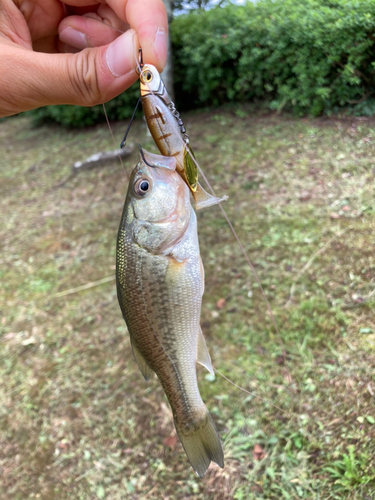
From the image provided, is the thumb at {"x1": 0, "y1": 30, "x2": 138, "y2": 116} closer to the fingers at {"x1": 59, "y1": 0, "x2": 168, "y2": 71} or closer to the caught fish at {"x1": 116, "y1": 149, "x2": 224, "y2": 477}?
the fingers at {"x1": 59, "y1": 0, "x2": 168, "y2": 71}

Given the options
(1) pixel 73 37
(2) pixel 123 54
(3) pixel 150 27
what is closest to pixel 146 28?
(3) pixel 150 27

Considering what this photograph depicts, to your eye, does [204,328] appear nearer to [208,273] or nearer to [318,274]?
[208,273]

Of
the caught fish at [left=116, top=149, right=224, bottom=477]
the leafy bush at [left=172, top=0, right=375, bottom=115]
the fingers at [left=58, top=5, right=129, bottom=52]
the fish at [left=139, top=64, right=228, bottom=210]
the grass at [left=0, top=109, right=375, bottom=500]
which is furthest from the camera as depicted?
the leafy bush at [left=172, top=0, right=375, bottom=115]

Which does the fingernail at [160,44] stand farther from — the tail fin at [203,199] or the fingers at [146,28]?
the tail fin at [203,199]

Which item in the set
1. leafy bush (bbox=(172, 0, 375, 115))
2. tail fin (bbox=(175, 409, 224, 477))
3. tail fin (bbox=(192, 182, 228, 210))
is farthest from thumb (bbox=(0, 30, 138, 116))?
leafy bush (bbox=(172, 0, 375, 115))

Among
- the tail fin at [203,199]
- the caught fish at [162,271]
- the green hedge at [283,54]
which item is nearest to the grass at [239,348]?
the green hedge at [283,54]

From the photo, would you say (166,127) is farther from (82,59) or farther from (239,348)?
(239,348)

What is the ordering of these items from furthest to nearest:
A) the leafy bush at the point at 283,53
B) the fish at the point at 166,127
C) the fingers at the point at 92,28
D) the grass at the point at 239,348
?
the leafy bush at the point at 283,53
the grass at the point at 239,348
the fingers at the point at 92,28
the fish at the point at 166,127
